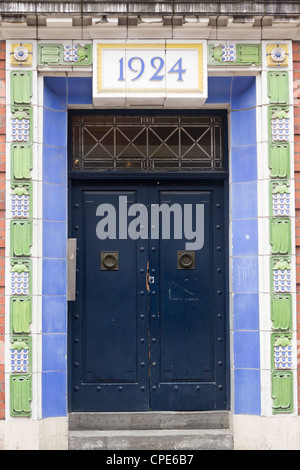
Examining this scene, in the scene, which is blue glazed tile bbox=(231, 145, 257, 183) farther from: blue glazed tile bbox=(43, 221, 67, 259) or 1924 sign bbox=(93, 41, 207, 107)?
blue glazed tile bbox=(43, 221, 67, 259)

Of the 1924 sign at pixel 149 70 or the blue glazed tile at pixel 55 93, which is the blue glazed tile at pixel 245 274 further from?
the blue glazed tile at pixel 55 93

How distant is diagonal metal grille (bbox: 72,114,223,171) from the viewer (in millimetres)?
8148

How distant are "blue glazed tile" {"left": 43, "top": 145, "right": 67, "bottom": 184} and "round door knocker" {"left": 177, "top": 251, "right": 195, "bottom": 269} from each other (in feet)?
5.06

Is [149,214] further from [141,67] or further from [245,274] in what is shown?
[141,67]

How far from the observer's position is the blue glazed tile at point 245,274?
25.3ft

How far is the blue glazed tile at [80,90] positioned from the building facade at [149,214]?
12 millimetres

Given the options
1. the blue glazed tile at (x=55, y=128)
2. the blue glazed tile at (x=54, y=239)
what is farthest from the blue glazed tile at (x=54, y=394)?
the blue glazed tile at (x=55, y=128)

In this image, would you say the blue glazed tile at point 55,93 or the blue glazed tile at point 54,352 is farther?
the blue glazed tile at point 55,93

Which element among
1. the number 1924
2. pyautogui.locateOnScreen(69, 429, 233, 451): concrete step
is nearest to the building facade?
the number 1924

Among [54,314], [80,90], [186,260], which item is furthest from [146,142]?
[54,314]

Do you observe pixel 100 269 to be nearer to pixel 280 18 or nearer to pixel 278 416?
pixel 278 416

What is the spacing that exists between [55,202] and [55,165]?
1.32 ft

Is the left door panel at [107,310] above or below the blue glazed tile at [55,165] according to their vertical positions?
below
